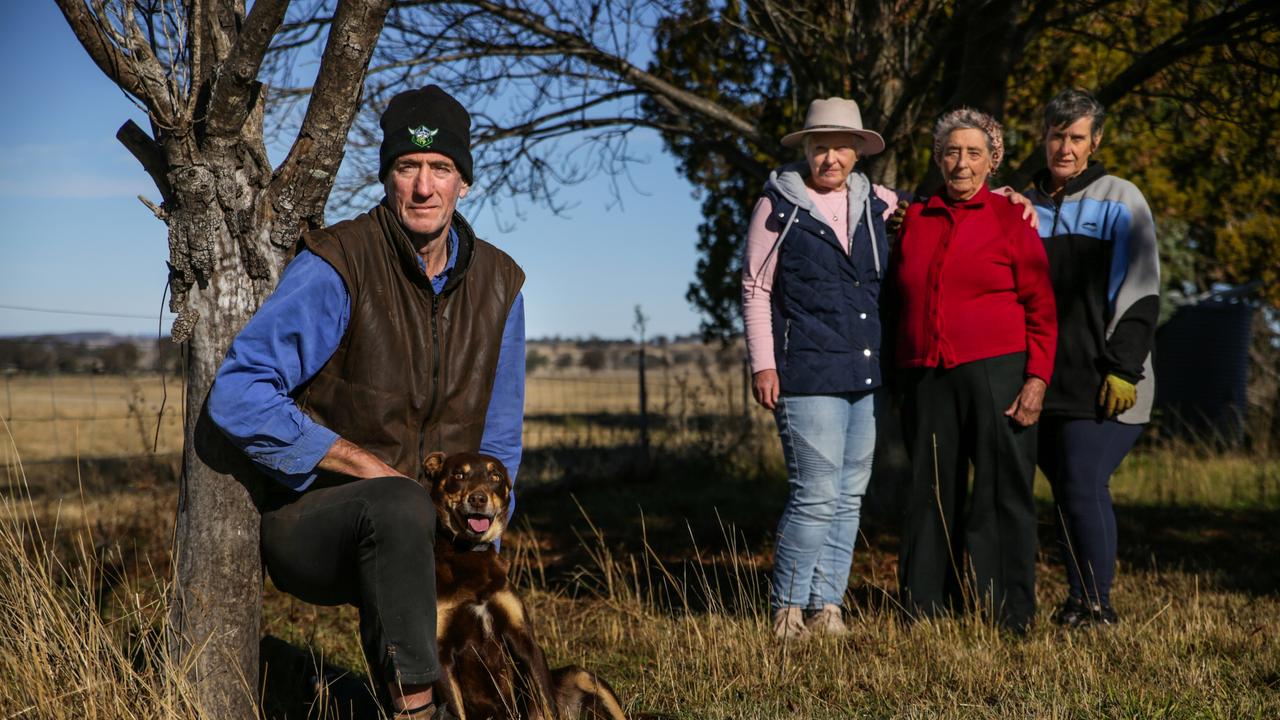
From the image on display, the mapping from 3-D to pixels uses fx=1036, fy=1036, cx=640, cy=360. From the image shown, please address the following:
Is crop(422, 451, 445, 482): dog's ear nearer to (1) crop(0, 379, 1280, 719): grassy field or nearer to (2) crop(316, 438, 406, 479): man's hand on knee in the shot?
(2) crop(316, 438, 406, 479): man's hand on knee

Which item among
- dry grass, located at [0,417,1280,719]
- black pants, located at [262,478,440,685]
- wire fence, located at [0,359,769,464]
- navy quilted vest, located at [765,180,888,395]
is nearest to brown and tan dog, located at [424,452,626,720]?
black pants, located at [262,478,440,685]

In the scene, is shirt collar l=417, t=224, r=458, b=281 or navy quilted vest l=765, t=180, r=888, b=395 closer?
shirt collar l=417, t=224, r=458, b=281

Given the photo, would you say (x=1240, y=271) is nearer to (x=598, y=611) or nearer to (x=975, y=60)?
(x=975, y=60)

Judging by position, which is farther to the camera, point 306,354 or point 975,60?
point 975,60

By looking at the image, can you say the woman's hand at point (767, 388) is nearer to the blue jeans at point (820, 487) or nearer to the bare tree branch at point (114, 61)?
the blue jeans at point (820, 487)

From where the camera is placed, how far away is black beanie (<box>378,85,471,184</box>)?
311 cm

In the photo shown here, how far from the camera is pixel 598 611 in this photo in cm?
539

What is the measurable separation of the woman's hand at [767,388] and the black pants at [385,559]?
190cm

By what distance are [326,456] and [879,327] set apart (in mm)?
2482

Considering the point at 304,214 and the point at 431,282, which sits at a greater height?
the point at 304,214

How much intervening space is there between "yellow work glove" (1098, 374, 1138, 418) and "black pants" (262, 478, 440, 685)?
9.67ft

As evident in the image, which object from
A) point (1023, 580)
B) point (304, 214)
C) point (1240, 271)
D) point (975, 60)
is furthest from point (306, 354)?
point (1240, 271)

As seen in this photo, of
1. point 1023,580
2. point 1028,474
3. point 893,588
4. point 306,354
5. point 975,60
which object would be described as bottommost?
point 893,588

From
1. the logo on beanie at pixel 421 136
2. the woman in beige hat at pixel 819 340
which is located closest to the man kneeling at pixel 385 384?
the logo on beanie at pixel 421 136
